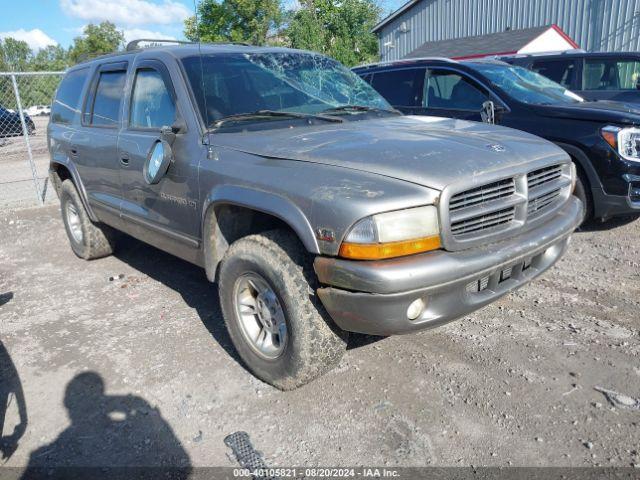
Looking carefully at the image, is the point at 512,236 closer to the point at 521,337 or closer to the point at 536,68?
the point at 521,337

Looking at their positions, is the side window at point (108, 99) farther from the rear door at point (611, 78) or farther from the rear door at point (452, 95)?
the rear door at point (611, 78)

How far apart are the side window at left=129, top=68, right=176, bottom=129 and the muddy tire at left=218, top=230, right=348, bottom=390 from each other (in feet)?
4.09

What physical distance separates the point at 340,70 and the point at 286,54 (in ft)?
1.58

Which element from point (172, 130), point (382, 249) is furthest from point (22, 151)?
point (382, 249)

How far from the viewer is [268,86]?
12.2 ft

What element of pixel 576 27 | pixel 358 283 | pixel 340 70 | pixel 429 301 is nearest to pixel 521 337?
pixel 429 301

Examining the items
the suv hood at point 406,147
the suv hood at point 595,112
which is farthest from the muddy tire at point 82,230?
the suv hood at point 595,112

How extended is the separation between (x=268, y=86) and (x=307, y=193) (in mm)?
1455

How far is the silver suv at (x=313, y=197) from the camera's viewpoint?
246 cm

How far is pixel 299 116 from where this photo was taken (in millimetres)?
3533

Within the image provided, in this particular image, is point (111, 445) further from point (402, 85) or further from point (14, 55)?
point (14, 55)

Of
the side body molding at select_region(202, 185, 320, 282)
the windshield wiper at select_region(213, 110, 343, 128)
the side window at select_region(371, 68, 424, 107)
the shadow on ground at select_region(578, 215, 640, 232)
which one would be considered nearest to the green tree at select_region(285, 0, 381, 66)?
the side window at select_region(371, 68, 424, 107)

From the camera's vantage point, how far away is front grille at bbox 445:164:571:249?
2570mm

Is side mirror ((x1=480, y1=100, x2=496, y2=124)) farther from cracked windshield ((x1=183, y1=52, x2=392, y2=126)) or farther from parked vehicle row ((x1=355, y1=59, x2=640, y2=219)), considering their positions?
cracked windshield ((x1=183, y1=52, x2=392, y2=126))
